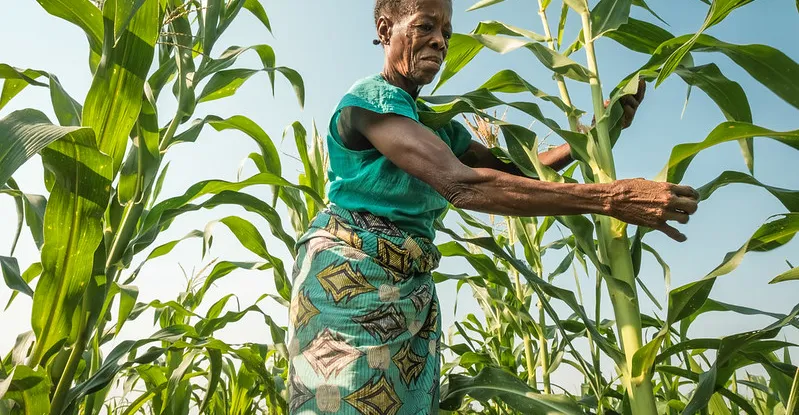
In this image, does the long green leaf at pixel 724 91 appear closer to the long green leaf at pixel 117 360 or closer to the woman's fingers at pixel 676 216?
the woman's fingers at pixel 676 216

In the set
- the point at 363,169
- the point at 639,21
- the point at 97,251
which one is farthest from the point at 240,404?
the point at 639,21

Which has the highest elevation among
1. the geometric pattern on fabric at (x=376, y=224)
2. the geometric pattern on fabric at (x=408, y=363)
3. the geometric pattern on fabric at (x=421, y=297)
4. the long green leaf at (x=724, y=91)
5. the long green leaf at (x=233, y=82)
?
the long green leaf at (x=233, y=82)

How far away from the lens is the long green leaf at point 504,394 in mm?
1411

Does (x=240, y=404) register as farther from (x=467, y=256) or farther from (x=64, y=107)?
(x=64, y=107)

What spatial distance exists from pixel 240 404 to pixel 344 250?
1.02 metres

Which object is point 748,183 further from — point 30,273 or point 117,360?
point 30,273

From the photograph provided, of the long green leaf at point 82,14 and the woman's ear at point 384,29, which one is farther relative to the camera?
the woman's ear at point 384,29

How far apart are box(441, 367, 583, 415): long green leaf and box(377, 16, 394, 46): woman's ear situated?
2.79 ft

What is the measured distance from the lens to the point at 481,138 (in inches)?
86.5

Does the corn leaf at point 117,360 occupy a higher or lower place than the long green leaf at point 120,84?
lower

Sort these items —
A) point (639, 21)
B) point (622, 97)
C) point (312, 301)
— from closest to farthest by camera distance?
point (312, 301)
point (622, 97)
point (639, 21)

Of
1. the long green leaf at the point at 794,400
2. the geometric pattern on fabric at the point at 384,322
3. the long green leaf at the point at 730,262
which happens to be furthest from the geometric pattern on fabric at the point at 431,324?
the long green leaf at the point at 794,400

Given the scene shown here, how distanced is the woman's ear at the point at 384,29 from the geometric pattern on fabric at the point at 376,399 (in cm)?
82

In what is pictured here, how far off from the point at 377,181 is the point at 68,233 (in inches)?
25.7
